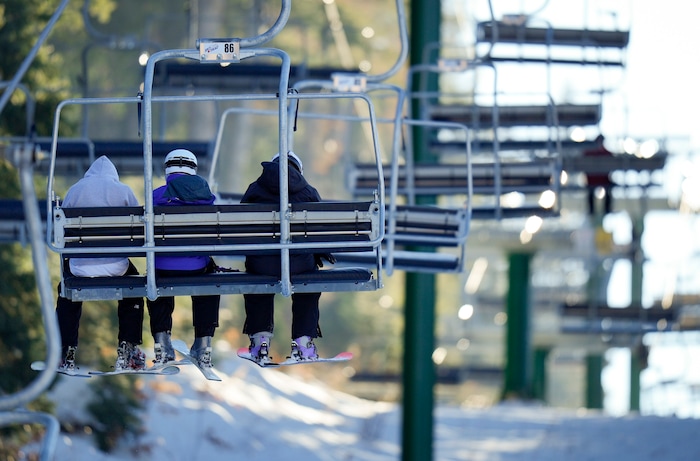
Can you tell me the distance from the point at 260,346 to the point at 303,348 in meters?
0.22

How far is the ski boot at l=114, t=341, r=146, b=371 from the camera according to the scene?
27.3 feet

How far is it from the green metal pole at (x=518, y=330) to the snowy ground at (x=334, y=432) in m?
0.84

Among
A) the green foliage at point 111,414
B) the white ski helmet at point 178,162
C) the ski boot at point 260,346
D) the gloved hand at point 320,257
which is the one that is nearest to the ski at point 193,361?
the ski boot at point 260,346

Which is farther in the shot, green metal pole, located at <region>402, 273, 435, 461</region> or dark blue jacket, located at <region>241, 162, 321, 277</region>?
green metal pole, located at <region>402, 273, 435, 461</region>

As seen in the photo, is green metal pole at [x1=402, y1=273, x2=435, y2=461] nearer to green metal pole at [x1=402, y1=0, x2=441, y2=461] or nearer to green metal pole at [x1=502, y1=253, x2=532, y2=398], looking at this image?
green metal pole at [x1=402, y1=0, x2=441, y2=461]

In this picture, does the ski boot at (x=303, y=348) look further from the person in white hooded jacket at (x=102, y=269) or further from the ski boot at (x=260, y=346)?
the person in white hooded jacket at (x=102, y=269)

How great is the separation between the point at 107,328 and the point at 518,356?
18.1ft

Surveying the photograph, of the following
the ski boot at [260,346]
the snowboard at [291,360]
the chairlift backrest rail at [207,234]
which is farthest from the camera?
the ski boot at [260,346]

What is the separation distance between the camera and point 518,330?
22.5 m

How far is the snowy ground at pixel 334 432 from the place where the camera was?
17375 millimetres

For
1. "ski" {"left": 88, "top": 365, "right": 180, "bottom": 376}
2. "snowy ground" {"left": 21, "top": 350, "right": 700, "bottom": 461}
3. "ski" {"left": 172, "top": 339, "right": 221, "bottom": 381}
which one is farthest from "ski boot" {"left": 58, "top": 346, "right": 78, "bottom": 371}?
"snowy ground" {"left": 21, "top": 350, "right": 700, "bottom": 461}

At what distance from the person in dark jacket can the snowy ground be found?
7795 mm

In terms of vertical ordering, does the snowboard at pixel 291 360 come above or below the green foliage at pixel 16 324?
above

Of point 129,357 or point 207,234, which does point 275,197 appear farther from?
point 129,357
